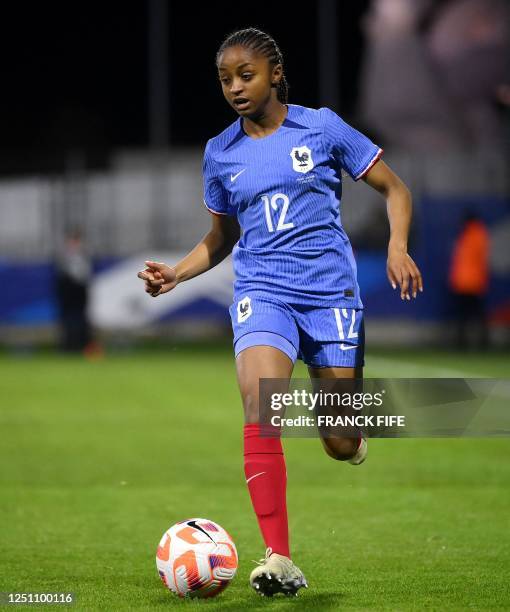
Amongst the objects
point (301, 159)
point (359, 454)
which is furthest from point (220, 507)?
point (301, 159)

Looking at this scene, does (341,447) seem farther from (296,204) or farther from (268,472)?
(296,204)

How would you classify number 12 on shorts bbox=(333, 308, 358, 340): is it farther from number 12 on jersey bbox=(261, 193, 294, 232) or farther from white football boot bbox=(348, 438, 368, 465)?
white football boot bbox=(348, 438, 368, 465)

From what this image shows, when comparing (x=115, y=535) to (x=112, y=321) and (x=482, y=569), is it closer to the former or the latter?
(x=482, y=569)

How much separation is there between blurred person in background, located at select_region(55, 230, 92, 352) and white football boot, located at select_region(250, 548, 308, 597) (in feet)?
55.0

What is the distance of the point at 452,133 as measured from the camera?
105 ft

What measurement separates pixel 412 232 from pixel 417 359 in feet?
18.3

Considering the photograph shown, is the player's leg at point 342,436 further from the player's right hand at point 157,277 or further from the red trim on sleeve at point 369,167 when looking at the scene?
the red trim on sleeve at point 369,167

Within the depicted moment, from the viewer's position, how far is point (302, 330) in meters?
5.83

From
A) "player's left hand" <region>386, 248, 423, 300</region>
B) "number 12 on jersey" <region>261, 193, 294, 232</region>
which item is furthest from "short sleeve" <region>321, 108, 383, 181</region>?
"player's left hand" <region>386, 248, 423, 300</region>

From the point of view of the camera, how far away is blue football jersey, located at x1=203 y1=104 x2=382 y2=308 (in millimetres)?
5734

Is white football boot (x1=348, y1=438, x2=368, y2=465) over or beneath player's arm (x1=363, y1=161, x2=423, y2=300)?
beneath

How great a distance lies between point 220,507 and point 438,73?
2411cm

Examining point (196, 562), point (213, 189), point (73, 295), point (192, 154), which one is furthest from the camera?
point (192, 154)

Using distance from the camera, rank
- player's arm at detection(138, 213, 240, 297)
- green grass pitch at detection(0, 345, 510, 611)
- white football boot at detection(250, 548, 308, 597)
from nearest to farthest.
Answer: white football boot at detection(250, 548, 308, 597)
green grass pitch at detection(0, 345, 510, 611)
player's arm at detection(138, 213, 240, 297)
